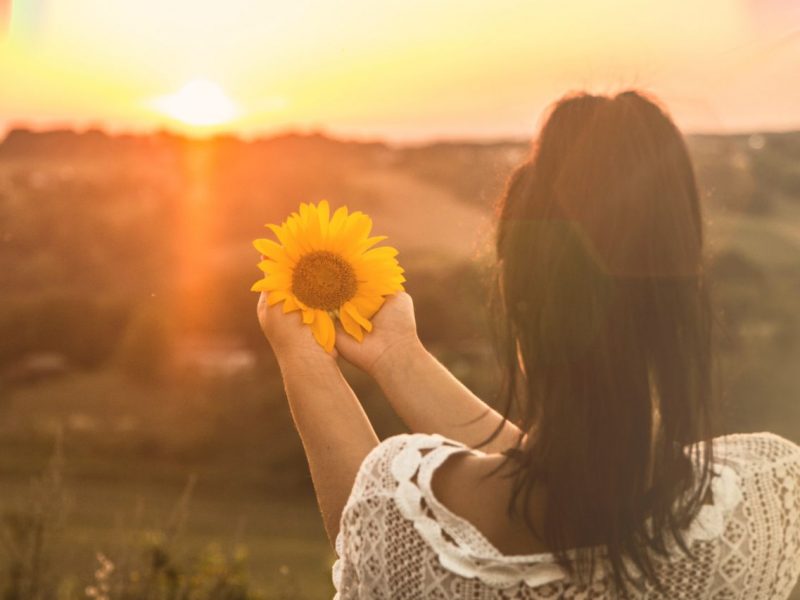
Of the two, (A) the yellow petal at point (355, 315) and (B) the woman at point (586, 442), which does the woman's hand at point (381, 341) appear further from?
(B) the woman at point (586, 442)

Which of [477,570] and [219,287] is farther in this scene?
[219,287]

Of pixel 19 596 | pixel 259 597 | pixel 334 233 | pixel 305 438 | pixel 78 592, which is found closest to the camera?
pixel 305 438

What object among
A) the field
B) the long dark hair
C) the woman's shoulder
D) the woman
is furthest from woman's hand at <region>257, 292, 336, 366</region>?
the field

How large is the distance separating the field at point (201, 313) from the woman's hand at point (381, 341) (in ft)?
17.8

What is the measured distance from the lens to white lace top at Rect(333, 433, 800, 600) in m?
1.37

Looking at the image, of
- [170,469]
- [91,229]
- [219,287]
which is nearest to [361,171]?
[219,287]

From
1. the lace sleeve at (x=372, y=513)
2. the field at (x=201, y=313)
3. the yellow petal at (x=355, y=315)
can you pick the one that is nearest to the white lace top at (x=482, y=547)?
→ the lace sleeve at (x=372, y=513)

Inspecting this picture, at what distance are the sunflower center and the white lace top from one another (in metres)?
0.36

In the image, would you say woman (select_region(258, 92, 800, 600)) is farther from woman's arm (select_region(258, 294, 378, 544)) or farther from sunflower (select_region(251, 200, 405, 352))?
sunflower (select_region(251, 200, 405, 352))

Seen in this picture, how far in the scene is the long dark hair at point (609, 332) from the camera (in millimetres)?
1375

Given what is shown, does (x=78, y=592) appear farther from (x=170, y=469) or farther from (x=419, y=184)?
(x=170, y=469)

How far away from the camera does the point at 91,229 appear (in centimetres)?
1557

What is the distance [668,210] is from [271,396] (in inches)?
648

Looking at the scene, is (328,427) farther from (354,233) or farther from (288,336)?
(354,233)
